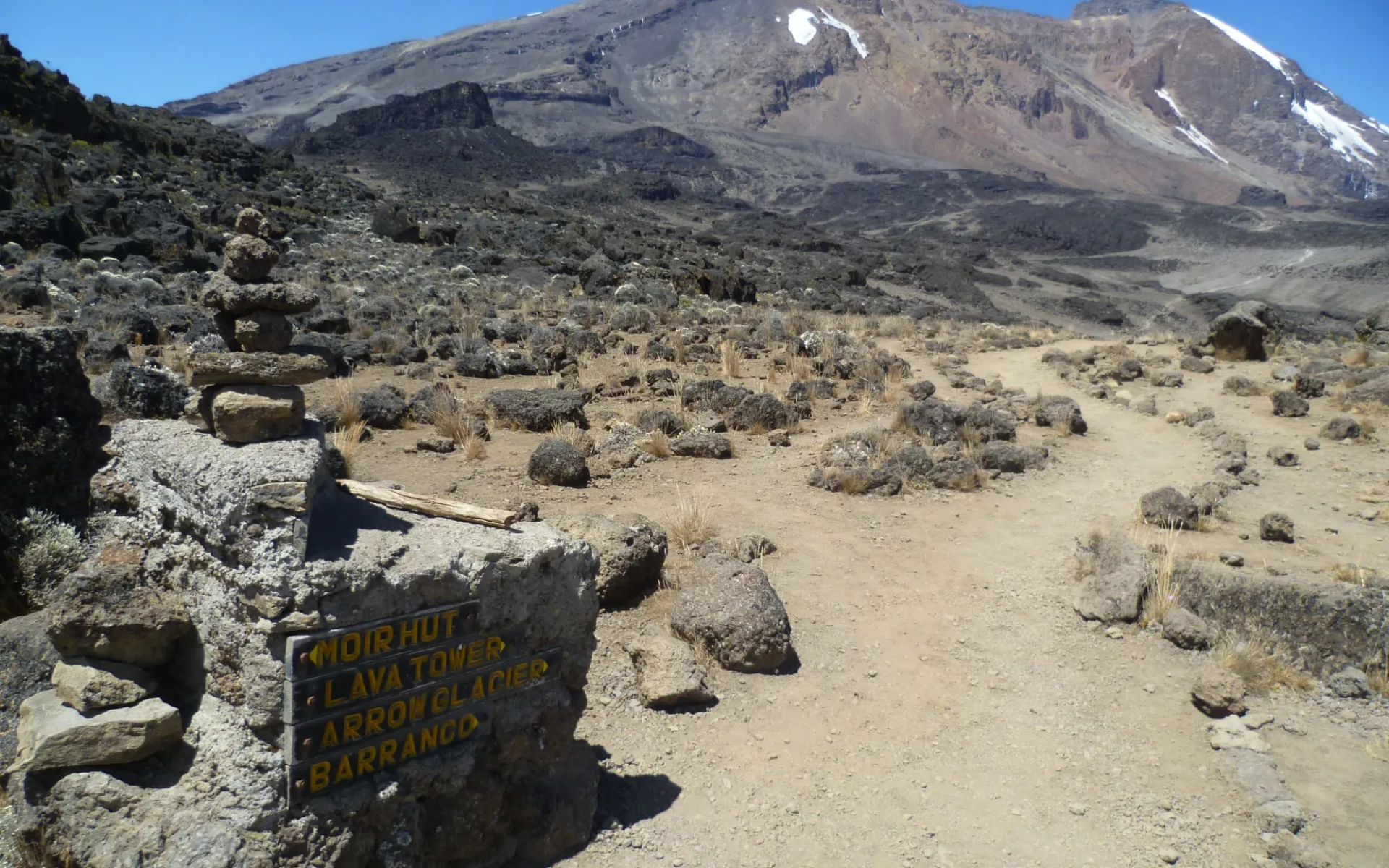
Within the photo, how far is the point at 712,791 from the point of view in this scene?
3684 mm

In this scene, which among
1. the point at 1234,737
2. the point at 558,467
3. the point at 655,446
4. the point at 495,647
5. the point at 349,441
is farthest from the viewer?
the point at 655,446

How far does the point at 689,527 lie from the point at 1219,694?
10.4 ft

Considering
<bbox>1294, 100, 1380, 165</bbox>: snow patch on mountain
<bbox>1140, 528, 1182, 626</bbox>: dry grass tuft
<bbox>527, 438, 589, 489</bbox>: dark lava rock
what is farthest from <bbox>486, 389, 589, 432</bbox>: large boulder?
<bbox>1294, 100, 1380, 165</bbox>: snow patch on mountain

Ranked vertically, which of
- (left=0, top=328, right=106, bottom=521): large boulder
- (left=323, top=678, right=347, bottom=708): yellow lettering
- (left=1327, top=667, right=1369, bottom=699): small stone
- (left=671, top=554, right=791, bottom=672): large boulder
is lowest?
(left=1327, top=667, right=1369, bottom=699): small stone

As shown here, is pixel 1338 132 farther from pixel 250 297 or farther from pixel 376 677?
pixel 376 677

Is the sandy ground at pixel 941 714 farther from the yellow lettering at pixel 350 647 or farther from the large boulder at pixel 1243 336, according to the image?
the large boulder at pixel 1243 336

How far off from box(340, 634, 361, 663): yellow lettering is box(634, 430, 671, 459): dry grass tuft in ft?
17.2

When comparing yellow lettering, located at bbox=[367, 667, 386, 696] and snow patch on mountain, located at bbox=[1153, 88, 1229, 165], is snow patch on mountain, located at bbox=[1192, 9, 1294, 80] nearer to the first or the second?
snow patch on mountain, located at bbox=[1153, 88, 1229, 165]

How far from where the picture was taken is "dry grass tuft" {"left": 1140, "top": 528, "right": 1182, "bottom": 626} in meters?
5.12

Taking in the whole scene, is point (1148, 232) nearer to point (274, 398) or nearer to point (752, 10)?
point (274, 398)

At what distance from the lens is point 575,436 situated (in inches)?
308

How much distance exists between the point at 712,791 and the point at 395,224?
23751 millimetres

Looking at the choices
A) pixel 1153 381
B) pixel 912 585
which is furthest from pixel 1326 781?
pixel 1153 381

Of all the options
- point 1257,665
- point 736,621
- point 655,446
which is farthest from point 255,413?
point 655,446
